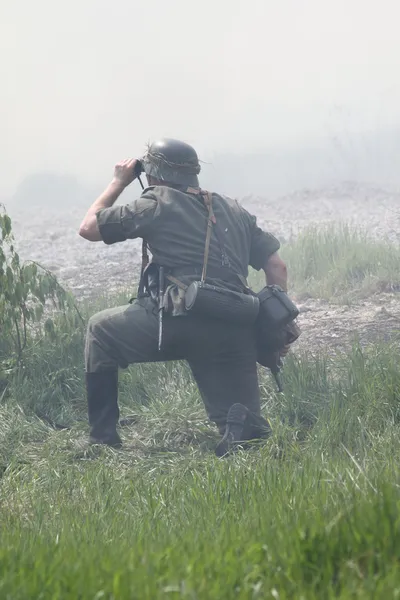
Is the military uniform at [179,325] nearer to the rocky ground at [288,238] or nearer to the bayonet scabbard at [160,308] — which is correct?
the bayonet scabbard at [160,308]

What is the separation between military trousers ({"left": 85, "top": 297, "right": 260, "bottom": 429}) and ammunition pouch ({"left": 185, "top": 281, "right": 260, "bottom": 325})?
0.10 meters

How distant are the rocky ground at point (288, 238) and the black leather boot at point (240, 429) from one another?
1.37 m

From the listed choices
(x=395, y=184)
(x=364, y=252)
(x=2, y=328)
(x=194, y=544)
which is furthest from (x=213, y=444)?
(x=395, y=184)

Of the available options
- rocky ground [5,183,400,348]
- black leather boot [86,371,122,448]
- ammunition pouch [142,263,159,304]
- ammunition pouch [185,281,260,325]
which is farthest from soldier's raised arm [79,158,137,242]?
rocky ground [5,183,400,348]

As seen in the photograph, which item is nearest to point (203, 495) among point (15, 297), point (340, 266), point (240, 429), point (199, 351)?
point (240, 429)

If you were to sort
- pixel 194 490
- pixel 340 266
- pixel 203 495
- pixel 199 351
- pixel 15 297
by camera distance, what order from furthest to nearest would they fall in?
pixel 340 266
pixel 15 297
pixel 199 351
pixel 194 490
pixel 203 495

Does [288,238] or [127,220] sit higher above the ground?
[127,220]

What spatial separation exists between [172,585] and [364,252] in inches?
265

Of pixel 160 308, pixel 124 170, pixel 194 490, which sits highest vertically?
pixel 124 170

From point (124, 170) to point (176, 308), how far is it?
879mm

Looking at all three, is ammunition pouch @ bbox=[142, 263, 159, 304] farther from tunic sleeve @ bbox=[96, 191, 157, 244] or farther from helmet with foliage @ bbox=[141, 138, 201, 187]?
helmet with foliage @ bbox=[141, 138, 201, 187]

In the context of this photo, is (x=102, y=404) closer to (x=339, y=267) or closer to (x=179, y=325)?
(x=179, y=325)

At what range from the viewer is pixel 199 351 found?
17.5 ft

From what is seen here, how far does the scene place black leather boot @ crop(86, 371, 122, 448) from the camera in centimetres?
538
